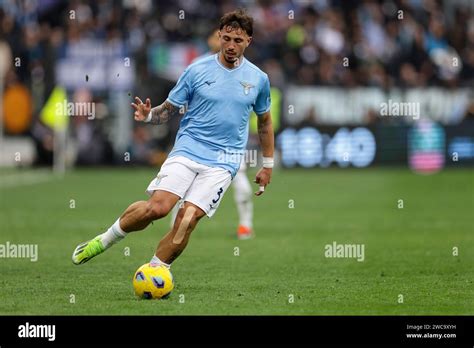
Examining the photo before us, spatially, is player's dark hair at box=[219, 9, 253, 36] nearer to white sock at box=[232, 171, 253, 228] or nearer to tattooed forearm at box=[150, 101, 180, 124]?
tattooed forearm at box=[150, 101, 180, 124]

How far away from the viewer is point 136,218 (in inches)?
442

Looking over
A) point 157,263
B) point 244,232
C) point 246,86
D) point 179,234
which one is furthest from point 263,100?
point 244,232

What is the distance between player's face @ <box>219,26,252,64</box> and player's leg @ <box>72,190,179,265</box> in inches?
58.4

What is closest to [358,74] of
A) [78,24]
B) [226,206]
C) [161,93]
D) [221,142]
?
[161,93]

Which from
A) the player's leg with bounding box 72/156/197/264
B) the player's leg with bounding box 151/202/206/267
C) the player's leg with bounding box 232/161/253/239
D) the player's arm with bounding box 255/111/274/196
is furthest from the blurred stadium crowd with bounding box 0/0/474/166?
the player's leg with bounding box 151/202/206/267

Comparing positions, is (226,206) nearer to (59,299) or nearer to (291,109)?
(291,109)

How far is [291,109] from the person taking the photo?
31.7m

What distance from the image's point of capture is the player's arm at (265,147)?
39.2 ft

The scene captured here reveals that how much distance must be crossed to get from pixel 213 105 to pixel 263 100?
1.96 ft

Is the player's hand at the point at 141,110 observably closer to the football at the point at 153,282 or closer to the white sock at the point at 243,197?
the football at the point at 153,282

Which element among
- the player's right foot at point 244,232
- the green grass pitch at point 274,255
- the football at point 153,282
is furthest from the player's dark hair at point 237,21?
the player's right foot at point 244,232

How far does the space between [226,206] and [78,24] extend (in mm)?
14333

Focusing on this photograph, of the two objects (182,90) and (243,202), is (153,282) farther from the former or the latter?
(243,202)

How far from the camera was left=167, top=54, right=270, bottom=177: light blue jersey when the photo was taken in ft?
37.6
